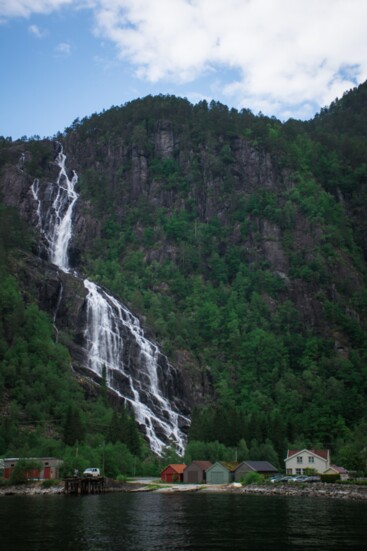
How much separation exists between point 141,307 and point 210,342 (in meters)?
17.4

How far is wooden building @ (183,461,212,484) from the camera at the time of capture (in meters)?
96.8

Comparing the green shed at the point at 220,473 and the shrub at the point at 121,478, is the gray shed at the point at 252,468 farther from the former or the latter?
the shrub at the point at 121,478

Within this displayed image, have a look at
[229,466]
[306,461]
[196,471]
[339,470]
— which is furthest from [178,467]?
[339,470]

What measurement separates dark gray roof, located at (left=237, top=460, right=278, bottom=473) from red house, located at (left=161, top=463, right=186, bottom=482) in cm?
880

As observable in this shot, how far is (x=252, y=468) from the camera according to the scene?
9500 cm

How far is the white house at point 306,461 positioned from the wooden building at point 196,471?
38.8ft

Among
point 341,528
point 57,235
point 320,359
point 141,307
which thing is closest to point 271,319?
point 320,359

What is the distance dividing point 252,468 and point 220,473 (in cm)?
437

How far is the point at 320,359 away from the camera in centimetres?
15262

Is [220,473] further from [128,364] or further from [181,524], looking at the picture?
[181,524]

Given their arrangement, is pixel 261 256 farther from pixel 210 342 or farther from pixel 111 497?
pixel 111 497

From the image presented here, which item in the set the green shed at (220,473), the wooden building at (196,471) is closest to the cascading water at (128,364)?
the wooden building at (196,471)

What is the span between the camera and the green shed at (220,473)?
3728 inches

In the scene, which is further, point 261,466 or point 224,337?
point 224,337
